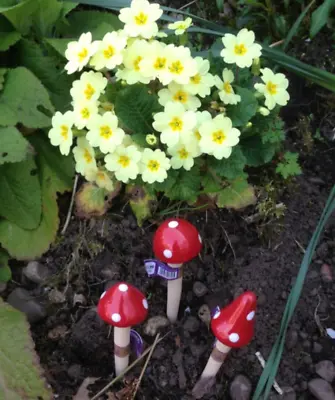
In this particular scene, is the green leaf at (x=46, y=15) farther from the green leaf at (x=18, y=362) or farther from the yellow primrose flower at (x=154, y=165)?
the green leaf at (x=18, y=362)

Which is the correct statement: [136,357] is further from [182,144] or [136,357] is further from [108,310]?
[182,144]

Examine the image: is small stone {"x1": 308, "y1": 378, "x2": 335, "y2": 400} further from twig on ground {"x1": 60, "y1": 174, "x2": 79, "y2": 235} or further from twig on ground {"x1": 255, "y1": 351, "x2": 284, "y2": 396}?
twig on ground {"x1": 60, "y1": 174, "x2": 79, "y2": 235}

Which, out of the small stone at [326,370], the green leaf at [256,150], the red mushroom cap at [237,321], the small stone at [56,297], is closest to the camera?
the red mushroom cap at [237,321]

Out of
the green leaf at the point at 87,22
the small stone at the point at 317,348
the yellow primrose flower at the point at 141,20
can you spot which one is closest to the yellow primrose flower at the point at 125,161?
the yellow primrose flower at the point at 141,20

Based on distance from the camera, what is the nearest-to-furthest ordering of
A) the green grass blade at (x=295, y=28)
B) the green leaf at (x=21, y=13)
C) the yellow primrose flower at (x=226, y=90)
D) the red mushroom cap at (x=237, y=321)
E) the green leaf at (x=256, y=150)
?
the red mushroom cap at (x=237, y=321) < the yellow primrose flower at (x=226, y=90) < the green leaf at (x=256, y=150) < the green leaf at (x=21, y=13) < the green grass blade at (x=295, y=28)

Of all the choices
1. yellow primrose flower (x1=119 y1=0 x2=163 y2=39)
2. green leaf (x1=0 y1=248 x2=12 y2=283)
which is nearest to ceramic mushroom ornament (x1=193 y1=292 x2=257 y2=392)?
yellow primrose flower (x1=119 y1=0 x2=163 y2=39)

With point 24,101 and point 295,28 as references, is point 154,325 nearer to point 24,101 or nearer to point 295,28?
point 24,101
